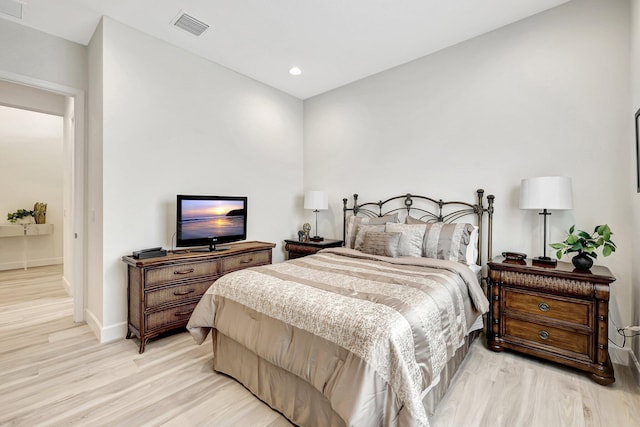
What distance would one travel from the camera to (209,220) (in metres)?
3.24

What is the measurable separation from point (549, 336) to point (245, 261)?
9.61 ft

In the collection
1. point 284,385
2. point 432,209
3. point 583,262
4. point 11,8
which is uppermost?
point 11,8

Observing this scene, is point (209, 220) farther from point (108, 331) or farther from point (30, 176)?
point (30, 176)

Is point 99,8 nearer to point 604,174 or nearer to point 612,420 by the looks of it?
point 604,174

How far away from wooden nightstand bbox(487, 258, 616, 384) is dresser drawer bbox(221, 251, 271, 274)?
244 centimetres

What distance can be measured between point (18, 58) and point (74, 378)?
295cm

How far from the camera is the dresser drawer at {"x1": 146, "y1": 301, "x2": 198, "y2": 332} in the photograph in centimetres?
262

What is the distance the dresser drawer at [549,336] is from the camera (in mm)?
2139

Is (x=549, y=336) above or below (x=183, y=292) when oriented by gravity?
below

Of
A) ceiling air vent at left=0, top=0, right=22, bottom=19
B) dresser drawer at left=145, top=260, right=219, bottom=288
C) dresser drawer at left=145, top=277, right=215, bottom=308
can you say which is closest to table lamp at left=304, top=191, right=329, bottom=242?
dresser drawer at left=145, top=260, right=219, bottom=288

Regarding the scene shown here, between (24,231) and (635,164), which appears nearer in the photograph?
(635,164)

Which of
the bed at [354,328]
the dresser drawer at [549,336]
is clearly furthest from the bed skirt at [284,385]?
the dresser drawer at [549,336]

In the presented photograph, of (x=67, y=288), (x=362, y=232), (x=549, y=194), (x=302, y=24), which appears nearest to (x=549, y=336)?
(x=549, y=194)

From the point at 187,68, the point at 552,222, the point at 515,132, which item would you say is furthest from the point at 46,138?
the point at 552,222
